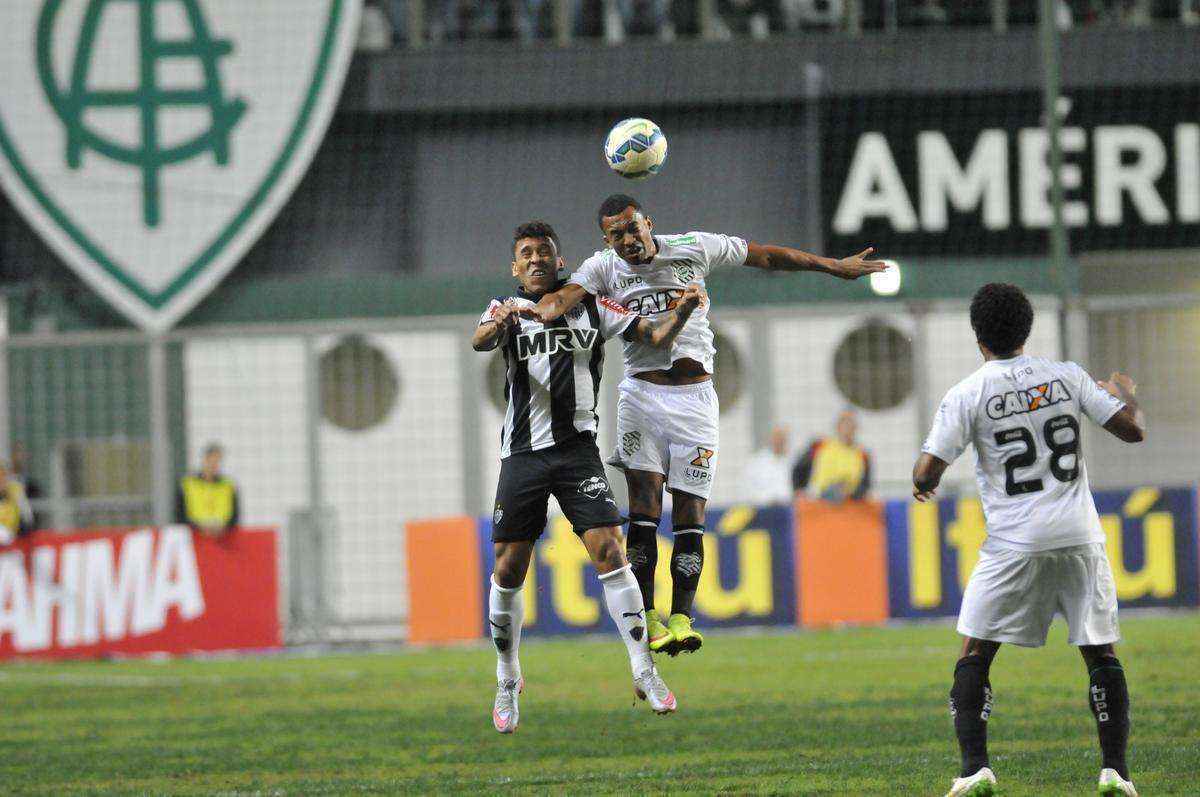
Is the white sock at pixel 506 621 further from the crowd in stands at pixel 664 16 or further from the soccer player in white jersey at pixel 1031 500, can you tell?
the crowd in stands at pixel 664 16

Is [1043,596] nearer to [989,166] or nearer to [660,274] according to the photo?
[660,274]

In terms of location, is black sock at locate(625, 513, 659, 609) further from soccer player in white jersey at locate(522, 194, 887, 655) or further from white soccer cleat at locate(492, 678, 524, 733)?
white soccer cleat at locate(492, 678, 524, 733)

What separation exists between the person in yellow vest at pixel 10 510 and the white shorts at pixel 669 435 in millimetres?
9419

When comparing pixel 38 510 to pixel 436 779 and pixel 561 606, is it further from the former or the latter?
pixel 436 779

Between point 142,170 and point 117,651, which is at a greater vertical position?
point 142,170

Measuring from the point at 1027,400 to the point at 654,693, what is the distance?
234cm

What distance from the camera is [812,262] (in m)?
9.00

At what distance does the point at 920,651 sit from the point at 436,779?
6.74 m

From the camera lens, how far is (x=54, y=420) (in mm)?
18750

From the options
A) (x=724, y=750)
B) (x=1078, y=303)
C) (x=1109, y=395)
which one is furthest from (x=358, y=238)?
(x=1109, y=395)

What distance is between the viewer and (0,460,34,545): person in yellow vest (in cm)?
1712

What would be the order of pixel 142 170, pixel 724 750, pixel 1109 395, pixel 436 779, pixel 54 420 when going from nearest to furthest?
1. pixel 1109 395
2. pixel 436 779
3. pixel 724 750
4. pixel 54 420
5. pixel 142 170

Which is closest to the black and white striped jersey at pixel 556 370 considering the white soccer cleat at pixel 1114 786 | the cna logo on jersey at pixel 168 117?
the white soccer cleat at pixel 1114 786

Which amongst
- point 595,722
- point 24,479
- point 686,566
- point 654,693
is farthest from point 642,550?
point 24,479
